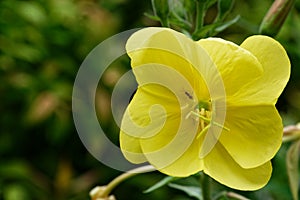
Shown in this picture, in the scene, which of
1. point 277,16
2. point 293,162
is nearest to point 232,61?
point 277,16

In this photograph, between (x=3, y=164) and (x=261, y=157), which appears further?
(x=3, y=164)

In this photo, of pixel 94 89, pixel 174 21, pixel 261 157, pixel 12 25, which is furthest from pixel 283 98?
pixel 261 157

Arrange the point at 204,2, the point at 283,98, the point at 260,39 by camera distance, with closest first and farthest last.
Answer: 1. the point at 260,39
2. the point at 204,2
3. the point at 283,98

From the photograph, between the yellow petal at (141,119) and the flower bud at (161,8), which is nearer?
the yellow petal at (141,119)

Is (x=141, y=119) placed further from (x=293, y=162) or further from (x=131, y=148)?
(x=293, y=162)

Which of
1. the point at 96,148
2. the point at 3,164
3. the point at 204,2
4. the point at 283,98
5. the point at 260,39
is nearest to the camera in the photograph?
the point at 260,39

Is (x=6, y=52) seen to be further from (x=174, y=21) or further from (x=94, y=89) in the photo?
(x=174, y=21)

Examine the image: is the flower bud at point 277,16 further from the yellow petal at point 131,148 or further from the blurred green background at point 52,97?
the blurred green background at point 52,97

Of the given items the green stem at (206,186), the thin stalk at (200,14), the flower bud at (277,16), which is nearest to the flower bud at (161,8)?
the thin stalk at (200,14)
